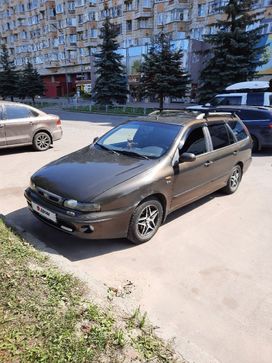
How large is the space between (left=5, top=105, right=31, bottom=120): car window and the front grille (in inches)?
215

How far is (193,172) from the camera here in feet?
14.8

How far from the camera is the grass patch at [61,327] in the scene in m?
2.10

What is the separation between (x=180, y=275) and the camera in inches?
133

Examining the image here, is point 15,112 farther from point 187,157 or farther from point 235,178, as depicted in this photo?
point 235,178

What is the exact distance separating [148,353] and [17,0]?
69.3 meters

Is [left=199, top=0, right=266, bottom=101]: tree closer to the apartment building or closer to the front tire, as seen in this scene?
the apartment building

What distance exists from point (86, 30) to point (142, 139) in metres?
49.3

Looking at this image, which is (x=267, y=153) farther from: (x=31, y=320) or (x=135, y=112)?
(x=135, y=112)

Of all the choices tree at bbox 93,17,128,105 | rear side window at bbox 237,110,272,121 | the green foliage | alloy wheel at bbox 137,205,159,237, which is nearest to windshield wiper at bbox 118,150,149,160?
alloy wheel at bbox 137,205,159,237

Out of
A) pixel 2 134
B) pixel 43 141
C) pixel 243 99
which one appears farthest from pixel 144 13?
pixel 2 134

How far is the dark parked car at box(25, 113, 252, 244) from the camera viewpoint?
347cm

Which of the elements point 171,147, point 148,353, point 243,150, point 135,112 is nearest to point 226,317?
point 148,353

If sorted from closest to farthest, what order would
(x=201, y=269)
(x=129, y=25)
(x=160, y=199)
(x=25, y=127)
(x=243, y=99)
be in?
1. (x=201, y=269)
2. (x=160, y=199)
3. (x=25, y=127)
4. (x=243, y=99)
5. (x=129, y=25)

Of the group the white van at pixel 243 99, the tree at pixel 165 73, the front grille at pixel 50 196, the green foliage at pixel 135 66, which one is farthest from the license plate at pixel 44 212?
the green foliage at pixel 135 66
